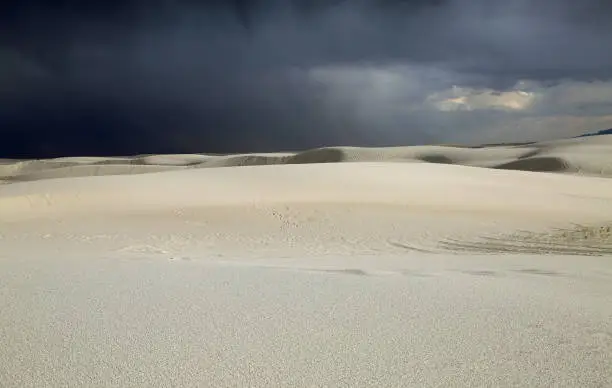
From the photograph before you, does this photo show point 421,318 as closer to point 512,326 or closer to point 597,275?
point 512,326

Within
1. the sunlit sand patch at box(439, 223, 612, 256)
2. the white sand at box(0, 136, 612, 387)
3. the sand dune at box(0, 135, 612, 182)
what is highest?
the sand dune at box(0, 135, 612, 182)

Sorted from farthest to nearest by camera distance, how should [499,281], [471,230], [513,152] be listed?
[513,152] < [471,230] < [499,281]

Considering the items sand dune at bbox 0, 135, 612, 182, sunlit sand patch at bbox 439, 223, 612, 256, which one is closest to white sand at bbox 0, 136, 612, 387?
sunlit sand patch at bbox 439, 223, 612, 256

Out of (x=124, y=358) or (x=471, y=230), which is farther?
(x=471, y=230)

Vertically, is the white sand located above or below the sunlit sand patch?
above

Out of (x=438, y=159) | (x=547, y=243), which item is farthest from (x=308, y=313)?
(x=438, y=159)

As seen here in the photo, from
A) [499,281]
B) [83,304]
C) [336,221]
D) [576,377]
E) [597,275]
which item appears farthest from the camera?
[336,221]

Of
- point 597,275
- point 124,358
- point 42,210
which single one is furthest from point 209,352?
point 42,210

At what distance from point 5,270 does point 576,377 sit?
209 inches

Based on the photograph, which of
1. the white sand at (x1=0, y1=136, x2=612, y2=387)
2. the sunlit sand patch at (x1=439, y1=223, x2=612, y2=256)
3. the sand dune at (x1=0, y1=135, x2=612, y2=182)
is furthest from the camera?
the sand dune at (x1=0, y1=135, x2=612, y2=182)

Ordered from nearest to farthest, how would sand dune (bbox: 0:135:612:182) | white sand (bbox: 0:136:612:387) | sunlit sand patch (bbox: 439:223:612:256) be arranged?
1. white sand (bbox: 0:136:612:387)
2. sunlit sand patch (bbox: 439:223:612:256)
3. sand dune (bbox: 0:135:612:182)

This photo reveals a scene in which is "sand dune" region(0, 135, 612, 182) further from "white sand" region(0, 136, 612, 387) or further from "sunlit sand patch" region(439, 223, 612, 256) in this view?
"white sand" region(0, 136, 612, 387)

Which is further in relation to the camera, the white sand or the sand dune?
the sand dune

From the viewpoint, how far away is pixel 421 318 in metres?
3.88
